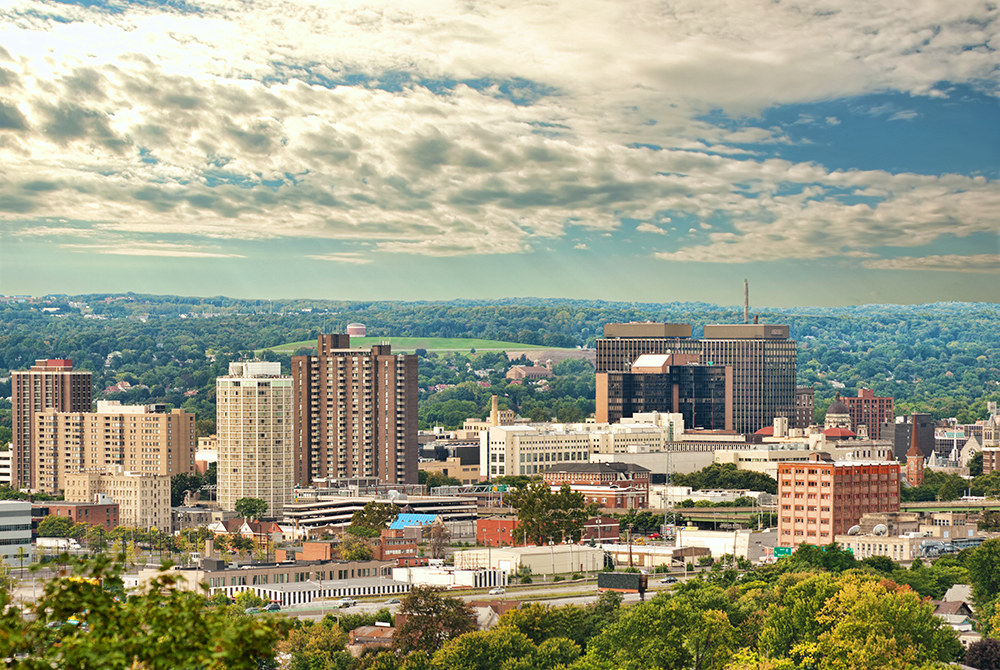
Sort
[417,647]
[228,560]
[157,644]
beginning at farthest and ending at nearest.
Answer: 1. [228,560]
2. [417,647]
3. [157,644]

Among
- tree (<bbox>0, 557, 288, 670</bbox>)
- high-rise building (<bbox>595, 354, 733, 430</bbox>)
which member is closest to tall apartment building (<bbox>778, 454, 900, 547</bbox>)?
tree (<bbox>0, 557, 288, 670</bbox>)

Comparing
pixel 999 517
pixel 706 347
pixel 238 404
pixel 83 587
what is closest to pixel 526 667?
pixel 83 587

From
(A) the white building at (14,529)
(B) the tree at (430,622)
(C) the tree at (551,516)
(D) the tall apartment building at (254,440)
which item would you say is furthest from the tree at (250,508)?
(B) the tree at (430,622)

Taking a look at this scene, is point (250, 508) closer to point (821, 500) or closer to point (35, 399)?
point (35, 399)

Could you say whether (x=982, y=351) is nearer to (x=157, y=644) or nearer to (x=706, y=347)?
(x=706, y=347)

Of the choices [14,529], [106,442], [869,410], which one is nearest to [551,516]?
[14,529]

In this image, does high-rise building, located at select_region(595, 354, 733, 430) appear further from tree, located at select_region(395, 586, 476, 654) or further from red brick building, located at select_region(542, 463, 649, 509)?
tree, located at select_region(395, 586, 476, 654)

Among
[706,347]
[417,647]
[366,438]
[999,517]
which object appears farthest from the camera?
[706,347]
